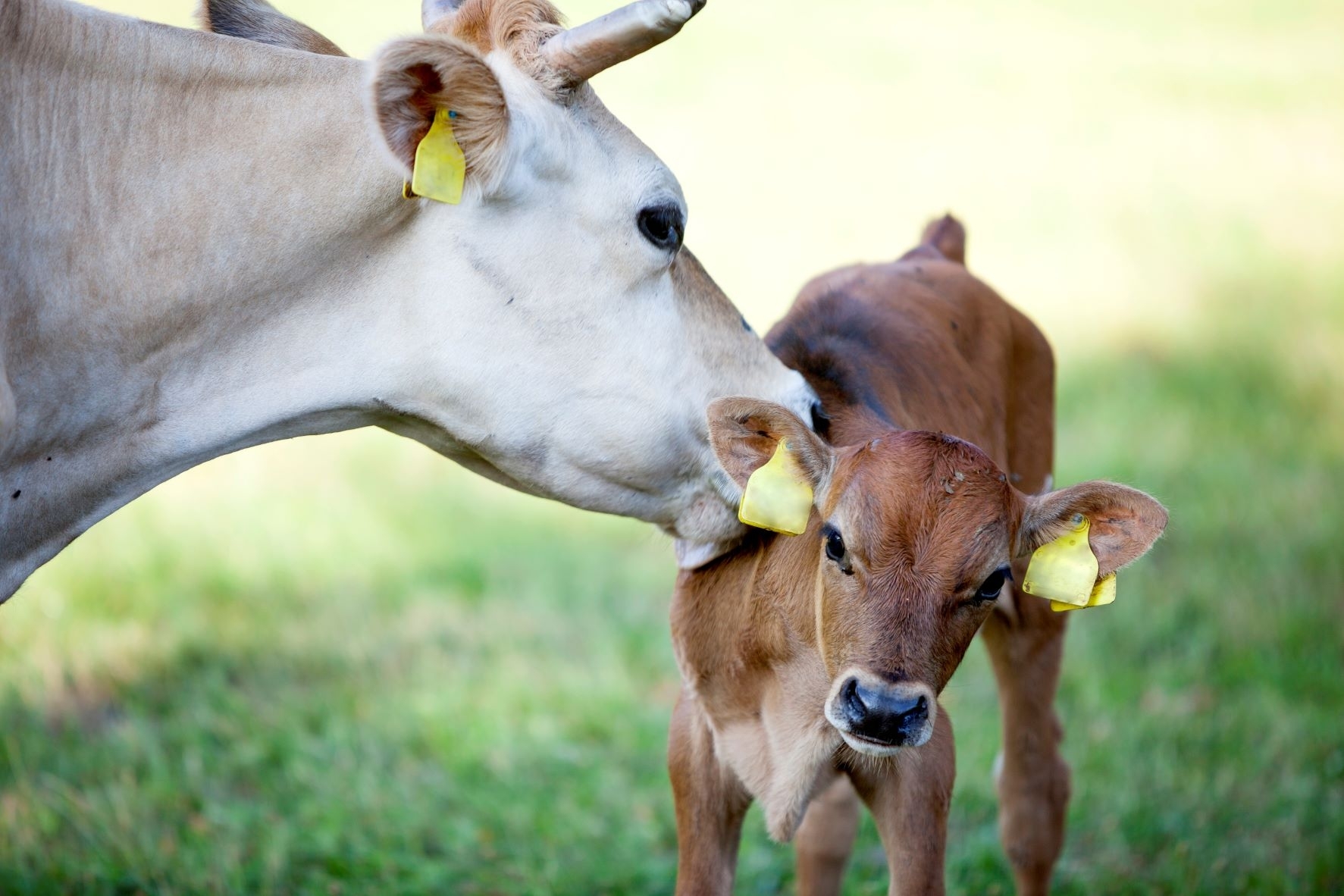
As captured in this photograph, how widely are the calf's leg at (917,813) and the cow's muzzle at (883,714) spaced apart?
1.39 feet

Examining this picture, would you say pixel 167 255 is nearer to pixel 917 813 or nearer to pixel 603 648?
pixel 917 813

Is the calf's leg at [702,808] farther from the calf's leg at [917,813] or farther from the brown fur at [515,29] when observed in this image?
the brown fur at [515,29]

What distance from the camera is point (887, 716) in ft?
8.97

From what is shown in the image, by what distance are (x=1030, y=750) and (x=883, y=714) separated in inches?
66.9

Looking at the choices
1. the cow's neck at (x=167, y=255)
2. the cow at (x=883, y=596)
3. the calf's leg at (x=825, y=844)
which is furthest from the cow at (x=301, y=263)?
the calf's leg at (x=825, y=844)

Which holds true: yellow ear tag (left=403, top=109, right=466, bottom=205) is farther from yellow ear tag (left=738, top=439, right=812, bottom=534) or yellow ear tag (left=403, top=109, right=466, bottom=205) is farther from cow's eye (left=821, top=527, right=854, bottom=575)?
cow's eye (left=821, top=527, right=854, bottom=575)

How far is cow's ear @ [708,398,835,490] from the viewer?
3.00 meters

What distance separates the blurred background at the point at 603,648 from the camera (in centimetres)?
461

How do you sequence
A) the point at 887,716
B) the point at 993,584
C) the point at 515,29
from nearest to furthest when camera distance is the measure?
the point at 887,716, the point at 993,584, the point at 515,29

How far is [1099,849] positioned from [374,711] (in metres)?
2.89

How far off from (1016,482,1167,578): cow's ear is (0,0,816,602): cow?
85 centimetres

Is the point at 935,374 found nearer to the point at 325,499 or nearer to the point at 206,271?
the point at 206,271

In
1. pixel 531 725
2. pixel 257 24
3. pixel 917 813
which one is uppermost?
pixel 257 24

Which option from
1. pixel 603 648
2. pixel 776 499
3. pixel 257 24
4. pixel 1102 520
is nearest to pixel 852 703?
pixel 776 499
